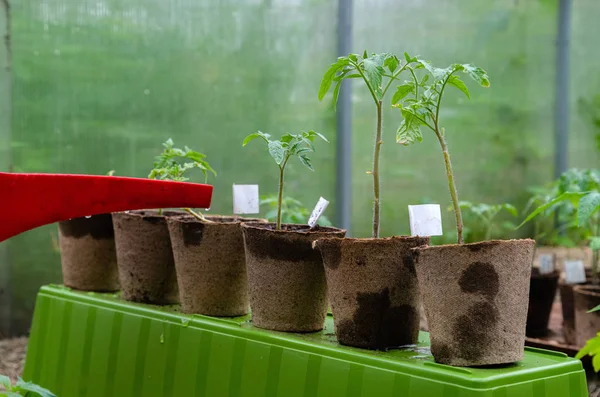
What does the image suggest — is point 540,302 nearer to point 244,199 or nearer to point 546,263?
point 546,263

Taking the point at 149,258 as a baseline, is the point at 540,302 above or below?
below

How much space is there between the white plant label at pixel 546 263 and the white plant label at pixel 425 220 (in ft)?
6.06

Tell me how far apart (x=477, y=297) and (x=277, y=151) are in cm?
51

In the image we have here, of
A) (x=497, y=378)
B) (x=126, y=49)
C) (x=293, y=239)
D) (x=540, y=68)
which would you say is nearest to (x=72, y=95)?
(x=126, y=49)

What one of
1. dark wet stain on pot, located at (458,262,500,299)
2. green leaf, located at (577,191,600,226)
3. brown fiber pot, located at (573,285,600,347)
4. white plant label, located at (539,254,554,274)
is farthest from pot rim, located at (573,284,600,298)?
dark wet stain on pot, located at (458,262,500,299)

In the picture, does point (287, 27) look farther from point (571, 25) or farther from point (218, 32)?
point (571, 25)

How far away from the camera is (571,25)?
19.4 feet

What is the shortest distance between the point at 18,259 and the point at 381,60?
219cm

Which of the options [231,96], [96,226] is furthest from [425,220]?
[231,96]

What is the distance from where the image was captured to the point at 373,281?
151 cm

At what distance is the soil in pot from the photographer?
3.31 m

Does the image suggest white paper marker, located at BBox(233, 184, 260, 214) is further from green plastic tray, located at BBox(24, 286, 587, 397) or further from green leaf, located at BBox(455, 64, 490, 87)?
green leaf, located at BBox(455, 64, 490, 87)

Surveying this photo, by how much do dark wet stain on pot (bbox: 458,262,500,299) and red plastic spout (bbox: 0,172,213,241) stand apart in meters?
0.61

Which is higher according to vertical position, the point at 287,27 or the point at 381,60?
the point at 287,27
